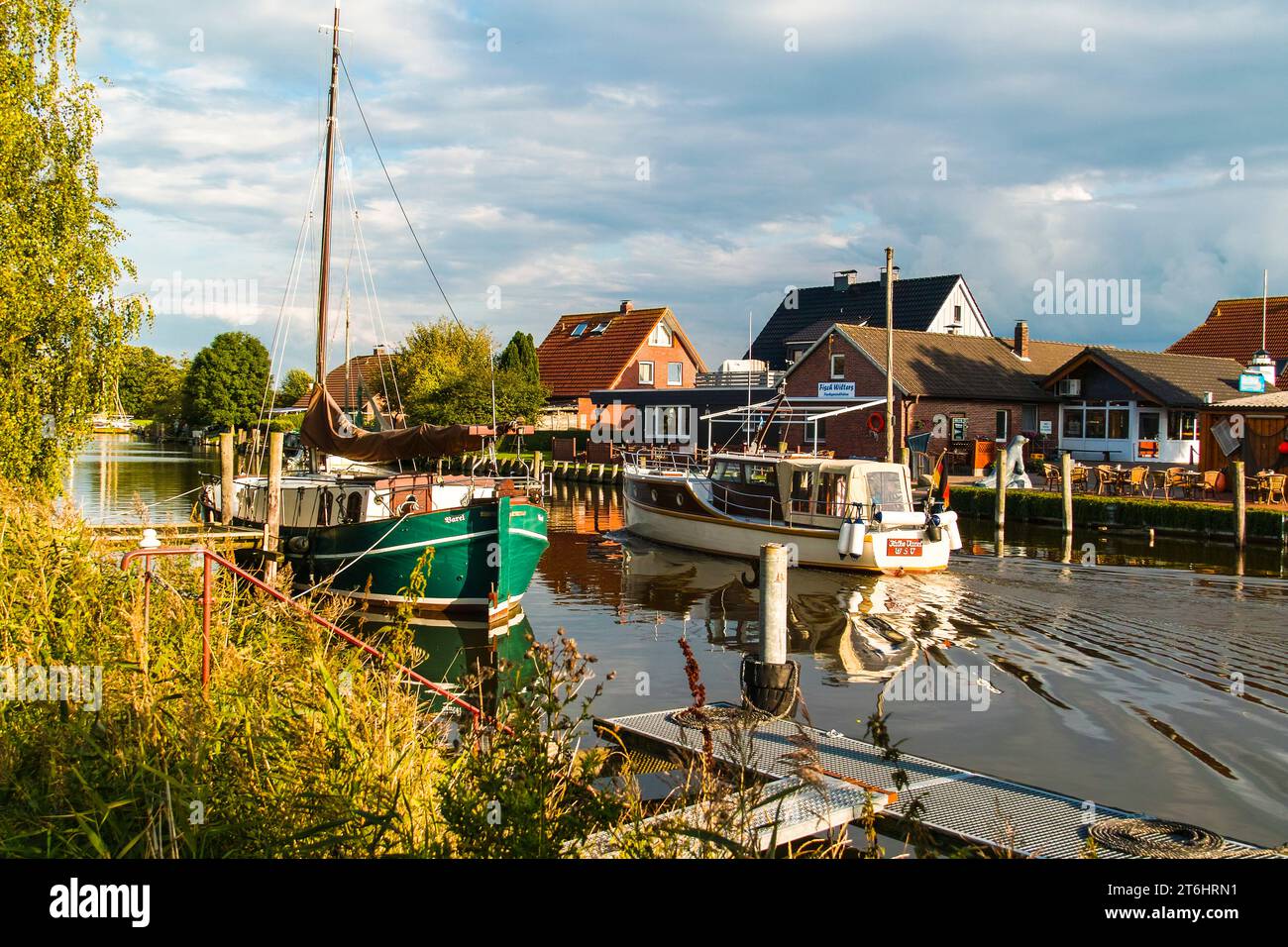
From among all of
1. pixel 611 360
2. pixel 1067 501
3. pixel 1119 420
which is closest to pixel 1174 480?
pixel 1067 501

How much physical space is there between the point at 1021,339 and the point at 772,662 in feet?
142

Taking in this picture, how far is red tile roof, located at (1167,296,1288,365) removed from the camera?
51.5 m

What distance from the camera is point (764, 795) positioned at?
7805 millimetres

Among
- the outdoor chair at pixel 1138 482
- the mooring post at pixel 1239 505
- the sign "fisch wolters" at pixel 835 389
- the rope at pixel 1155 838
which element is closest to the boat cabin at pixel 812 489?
the mooring post at pixel 1239 505

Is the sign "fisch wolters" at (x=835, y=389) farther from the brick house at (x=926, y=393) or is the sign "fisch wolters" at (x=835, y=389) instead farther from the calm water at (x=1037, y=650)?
the calm water at (x=1037, y=650)

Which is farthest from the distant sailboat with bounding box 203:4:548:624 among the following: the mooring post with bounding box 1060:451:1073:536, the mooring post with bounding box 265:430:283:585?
the mooring post with bounding box 1060:451:1073:536

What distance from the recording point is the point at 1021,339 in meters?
50.8

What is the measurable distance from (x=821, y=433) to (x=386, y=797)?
4160 centimetres

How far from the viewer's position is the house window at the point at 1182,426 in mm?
42719

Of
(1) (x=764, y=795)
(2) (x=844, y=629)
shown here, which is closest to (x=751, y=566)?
(2) (x=844, y=629)

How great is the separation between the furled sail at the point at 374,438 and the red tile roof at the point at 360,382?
38228 millimetres
